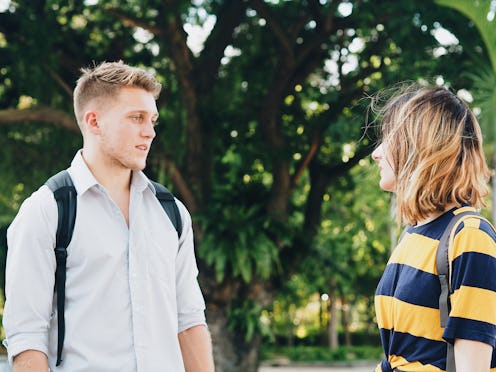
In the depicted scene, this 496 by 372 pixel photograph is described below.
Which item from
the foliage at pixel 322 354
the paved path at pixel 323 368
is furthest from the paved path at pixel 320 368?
the foliage at pixel 322 354

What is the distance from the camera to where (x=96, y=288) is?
2.64 meters

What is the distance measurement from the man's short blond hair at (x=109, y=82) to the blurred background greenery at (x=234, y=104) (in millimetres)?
7208

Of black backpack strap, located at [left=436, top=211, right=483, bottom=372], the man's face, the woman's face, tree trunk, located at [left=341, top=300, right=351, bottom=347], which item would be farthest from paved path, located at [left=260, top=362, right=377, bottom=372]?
black backpack strap, located at [left=436, top=211, right=483, bottom=372]

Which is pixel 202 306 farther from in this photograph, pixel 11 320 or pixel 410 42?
pixel 410 42

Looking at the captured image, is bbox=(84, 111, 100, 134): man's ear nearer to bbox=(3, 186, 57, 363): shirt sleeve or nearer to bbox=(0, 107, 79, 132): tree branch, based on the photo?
bbox=(3, 186, 57, 363): shirt sleeve

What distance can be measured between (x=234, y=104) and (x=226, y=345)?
11.2ft

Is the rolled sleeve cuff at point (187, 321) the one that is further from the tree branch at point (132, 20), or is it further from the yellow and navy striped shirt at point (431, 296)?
the tree branch at point (132, 20)

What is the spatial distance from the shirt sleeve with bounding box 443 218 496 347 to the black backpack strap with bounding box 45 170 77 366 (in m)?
1.25

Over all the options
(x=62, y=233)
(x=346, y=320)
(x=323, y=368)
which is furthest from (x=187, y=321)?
(x=346, y=320)

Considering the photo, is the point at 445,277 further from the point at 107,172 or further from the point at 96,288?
the point at 107,172

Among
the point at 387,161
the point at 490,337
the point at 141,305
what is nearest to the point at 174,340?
the point at 141,305

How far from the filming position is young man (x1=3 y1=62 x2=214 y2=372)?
259 centimetres

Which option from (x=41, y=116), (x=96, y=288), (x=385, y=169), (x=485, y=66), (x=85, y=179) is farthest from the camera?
(x=41, y=116)

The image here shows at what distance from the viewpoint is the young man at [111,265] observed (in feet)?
8.48
